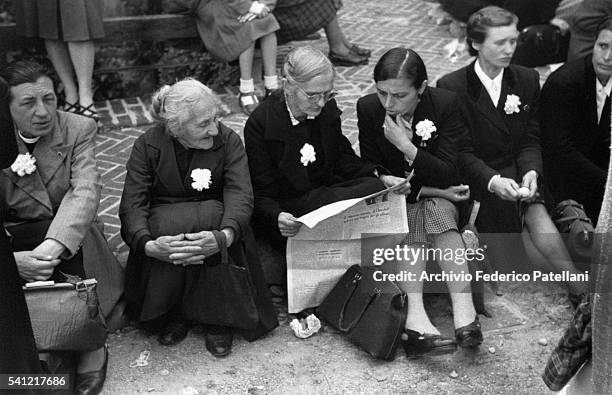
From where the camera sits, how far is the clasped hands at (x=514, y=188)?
427 centimetres

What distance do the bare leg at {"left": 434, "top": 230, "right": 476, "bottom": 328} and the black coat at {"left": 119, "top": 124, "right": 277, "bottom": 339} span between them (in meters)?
0.94

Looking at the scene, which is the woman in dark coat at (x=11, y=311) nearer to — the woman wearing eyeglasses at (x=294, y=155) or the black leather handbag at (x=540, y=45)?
the woman wearing eyeglasses at (x=294, y=155)

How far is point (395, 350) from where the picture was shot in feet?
12.9

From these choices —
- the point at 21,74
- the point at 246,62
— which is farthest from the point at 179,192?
the point at 246,62

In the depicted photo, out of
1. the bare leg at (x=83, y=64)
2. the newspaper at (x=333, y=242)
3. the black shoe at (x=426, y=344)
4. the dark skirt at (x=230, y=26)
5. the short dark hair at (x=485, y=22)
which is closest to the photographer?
the black shoe at (x=426, y=344)

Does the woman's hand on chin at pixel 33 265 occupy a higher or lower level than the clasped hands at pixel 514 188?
higher

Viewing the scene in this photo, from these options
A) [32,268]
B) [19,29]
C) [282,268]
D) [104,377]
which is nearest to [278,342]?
[282,268]

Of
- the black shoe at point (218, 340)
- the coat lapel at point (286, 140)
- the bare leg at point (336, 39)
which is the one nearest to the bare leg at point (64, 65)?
the bare leg at point (336, 39)

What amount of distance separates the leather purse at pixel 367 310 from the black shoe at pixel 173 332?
2.38 feet

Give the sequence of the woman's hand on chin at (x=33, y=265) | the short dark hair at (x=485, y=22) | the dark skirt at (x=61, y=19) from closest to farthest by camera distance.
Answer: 1. the woman's hand on chin at (x=33, y=265)
2. the short dark hair at (x=485, y=22)
3. the dark skirt at (x=61, y=19)

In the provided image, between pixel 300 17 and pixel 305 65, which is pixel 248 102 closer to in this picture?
pixel 300 17

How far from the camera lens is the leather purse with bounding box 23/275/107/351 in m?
3.50

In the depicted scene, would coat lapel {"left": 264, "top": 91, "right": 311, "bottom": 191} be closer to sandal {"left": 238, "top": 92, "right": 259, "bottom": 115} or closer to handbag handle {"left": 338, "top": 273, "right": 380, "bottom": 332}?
handbag handle {"left": 338, "top": 273, "right": 380, "bottom": 332}

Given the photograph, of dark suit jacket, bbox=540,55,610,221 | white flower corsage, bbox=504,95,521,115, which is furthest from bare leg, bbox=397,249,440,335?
dark suit jacket, bbox=540,55,610,221
